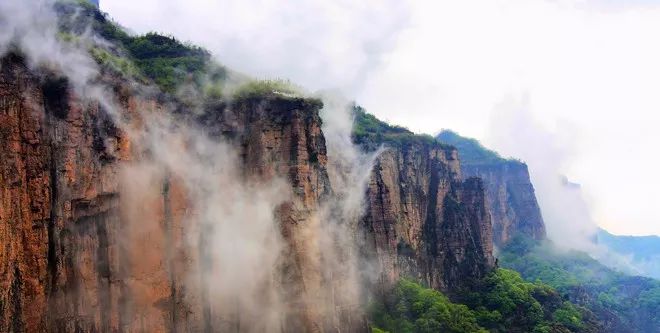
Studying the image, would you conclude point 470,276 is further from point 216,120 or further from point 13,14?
point 13,14

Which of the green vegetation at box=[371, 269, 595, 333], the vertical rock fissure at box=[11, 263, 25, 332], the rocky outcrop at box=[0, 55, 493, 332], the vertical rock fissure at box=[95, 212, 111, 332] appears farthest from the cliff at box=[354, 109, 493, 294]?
the vertical rock fissure at box=[11, 263, 25, 332]

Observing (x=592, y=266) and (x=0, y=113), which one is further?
(x=592, y=266)

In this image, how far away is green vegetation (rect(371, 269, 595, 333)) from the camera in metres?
58.0

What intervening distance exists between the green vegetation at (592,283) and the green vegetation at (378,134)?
1033 inches

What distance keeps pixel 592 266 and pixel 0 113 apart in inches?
4585

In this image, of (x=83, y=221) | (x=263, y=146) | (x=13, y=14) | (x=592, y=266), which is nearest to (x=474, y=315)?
(x=263, y=146)

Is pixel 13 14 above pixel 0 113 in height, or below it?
above

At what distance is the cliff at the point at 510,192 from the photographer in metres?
127

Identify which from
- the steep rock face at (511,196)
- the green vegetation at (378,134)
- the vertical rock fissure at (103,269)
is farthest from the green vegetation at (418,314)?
the steep rock face at (511,196)

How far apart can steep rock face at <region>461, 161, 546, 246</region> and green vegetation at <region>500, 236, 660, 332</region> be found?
12.4ft

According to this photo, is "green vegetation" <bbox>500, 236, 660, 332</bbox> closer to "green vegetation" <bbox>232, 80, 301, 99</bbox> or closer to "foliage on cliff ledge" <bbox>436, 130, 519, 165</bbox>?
"foliage on cliff ledge" <bbox>436, 130, 519, 165</bbox>

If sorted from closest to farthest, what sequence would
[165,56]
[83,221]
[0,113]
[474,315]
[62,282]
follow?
1. [0,113]
2. [62,282]
3. [83,221]
4. [165,56]
5. [474,315]

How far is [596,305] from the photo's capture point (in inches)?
3789

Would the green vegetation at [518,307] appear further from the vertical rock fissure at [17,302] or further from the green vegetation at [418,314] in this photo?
the vertical rock fissure at [17,302]
